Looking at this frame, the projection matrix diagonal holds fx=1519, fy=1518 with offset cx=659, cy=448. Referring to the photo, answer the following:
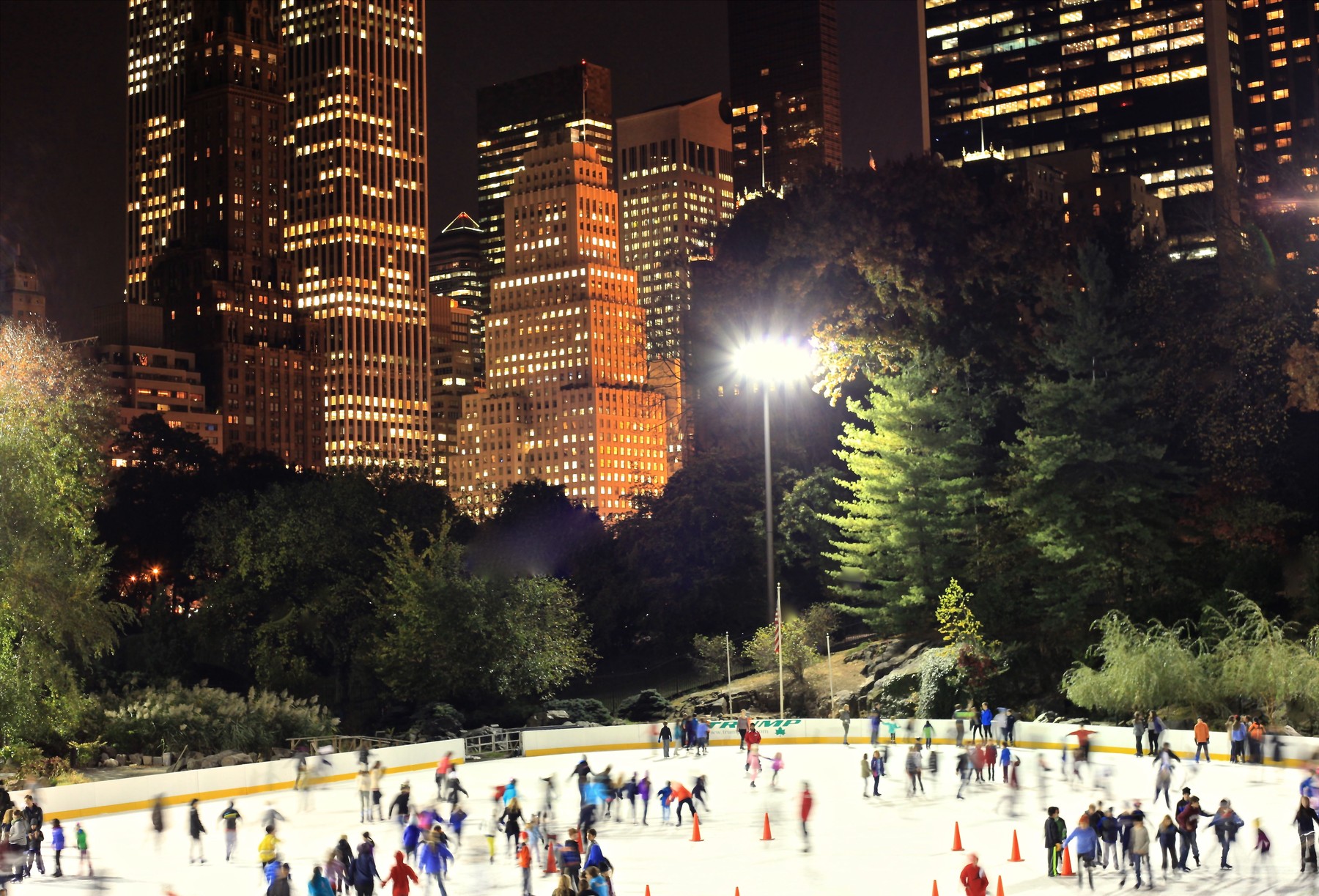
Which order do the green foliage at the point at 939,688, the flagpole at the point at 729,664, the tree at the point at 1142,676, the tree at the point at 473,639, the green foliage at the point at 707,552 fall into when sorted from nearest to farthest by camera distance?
the tree at the point at 1142,676 < the green foliage at the point at 939,688 < the flagpole at the point at 729,664 < the tree at the point at 473,639 < the green foliage at the point at 707,552

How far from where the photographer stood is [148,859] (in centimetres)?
3422

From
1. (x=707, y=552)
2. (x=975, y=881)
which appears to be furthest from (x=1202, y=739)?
(x=707, y=552)

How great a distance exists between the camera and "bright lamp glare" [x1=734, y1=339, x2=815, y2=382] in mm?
61031

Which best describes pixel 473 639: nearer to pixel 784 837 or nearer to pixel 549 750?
pixel 549 750

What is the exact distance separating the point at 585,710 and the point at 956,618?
15827 mm

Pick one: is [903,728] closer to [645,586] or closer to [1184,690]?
[1184,690]

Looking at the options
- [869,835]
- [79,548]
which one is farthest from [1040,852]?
[79,548]

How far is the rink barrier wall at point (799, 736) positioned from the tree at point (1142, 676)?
146 cm

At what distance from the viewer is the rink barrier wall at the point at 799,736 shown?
48.7 metres

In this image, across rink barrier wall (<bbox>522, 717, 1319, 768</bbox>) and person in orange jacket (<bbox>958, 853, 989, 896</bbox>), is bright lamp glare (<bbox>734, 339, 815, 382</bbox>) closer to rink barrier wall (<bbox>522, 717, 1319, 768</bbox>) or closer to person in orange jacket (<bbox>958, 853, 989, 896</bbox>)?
rink barrier wall (<bbox>522, 717, 1319, 768</bbox>)

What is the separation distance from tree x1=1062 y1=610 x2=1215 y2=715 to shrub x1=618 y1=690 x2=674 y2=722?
712 inches

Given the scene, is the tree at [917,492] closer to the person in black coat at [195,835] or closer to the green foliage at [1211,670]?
the green foliage at [1211,670]

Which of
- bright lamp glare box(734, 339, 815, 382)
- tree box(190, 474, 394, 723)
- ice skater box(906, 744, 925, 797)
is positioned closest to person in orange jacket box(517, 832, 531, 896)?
ice skater box(906, 744, 925, 797)

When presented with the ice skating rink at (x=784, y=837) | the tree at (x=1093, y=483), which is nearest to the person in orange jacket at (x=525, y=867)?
the ice skating rink at (x=784, y=837)
